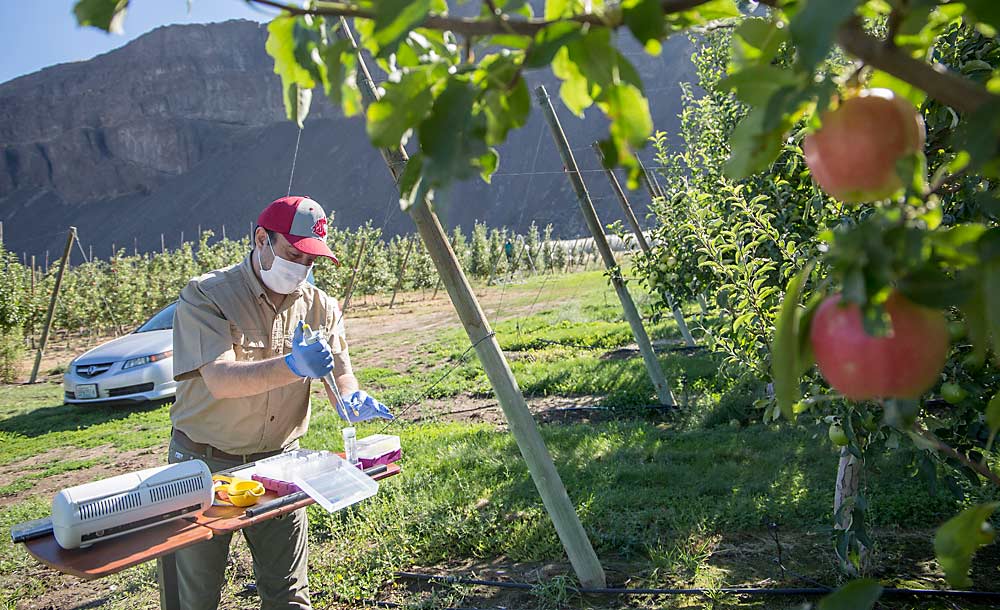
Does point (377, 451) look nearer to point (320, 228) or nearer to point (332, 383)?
point (332, 383)

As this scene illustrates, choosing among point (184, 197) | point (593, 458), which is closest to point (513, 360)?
point (593, 458)

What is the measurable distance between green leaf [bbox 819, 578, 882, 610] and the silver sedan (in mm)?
8668

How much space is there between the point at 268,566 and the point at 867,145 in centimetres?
274

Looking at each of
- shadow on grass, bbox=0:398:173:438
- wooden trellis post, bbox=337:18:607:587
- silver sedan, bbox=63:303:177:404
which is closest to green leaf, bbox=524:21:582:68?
wooden trellis post, bbox=337:18:607:587

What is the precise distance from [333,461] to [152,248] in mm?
53816

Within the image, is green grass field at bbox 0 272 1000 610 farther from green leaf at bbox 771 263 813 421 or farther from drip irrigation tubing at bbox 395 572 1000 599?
green leaf at bbox 771 263 813 421

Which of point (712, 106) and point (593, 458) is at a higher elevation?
point (712, 106)

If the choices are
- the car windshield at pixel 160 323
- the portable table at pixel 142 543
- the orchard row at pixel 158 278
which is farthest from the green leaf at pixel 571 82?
the orchard row at pixel 158 278

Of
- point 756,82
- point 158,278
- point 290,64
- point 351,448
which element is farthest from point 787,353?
point 158,278

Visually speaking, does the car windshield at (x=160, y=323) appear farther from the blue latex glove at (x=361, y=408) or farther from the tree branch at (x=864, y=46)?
the tree branch at (x=864, y=46)

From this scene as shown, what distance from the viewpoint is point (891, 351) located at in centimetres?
44

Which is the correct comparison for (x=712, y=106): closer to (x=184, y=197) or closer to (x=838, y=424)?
(x=838, y=424)

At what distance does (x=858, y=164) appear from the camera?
50 cm

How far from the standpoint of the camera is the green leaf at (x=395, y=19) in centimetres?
45
